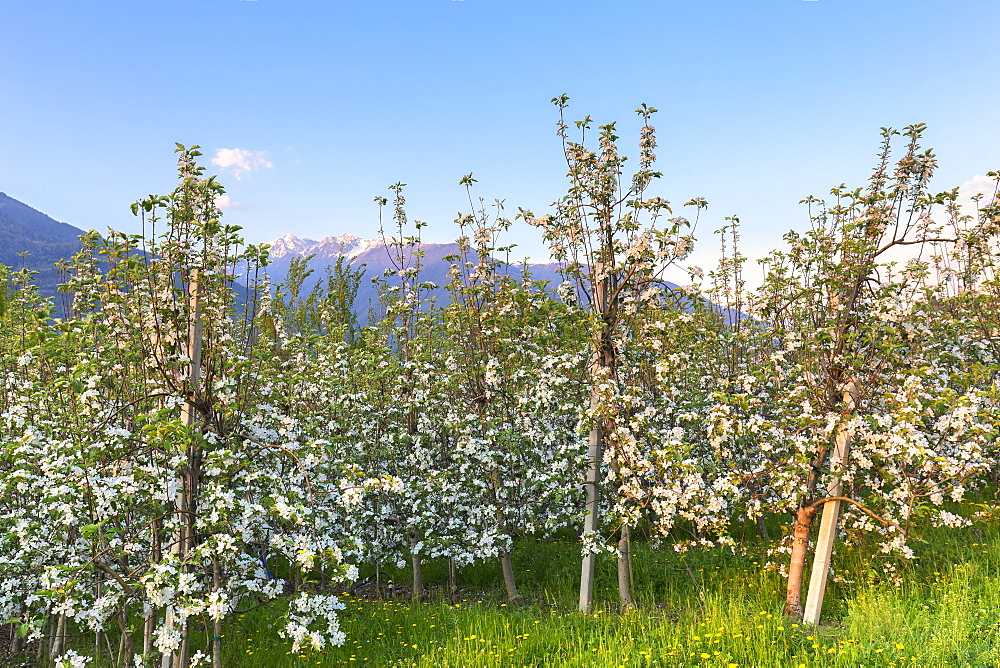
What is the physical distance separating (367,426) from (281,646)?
337 centimetres

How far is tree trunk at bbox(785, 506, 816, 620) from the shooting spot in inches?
285

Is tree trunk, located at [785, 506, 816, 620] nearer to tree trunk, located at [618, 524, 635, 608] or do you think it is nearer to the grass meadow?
the grass meadow

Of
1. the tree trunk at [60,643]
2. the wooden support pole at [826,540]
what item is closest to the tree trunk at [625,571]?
the wooden support pole at [826,540]

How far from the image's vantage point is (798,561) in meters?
7.41

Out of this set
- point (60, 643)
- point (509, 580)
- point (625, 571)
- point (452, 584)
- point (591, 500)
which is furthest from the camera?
point (452, 584)

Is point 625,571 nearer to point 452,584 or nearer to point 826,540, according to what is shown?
point 826,540

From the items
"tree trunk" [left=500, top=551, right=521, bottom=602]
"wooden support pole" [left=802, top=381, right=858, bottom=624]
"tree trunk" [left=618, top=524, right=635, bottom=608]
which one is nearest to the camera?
"wooden support pole" [left=802, top=381, right=858, bottom=624]

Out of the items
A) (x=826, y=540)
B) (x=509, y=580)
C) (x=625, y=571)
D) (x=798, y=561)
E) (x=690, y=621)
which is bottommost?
(x=509, y=580)

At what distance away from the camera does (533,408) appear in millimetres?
8484

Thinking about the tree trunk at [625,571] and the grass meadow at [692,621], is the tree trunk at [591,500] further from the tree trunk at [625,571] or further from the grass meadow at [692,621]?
the tree trunk at [625,571]

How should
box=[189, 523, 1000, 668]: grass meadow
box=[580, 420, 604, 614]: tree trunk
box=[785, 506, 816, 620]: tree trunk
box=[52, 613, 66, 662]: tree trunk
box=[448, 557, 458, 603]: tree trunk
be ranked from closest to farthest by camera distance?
box=[189, 523, 1000, 668]: grass meadow, box=[785, 506, 816, 620]: tree trunk, box=[52, 613, 66, 662]: tree trunk, box=[580, 420, 604, 614]: tree trunk, box=[448, 557, 458, 603]: tree trunk

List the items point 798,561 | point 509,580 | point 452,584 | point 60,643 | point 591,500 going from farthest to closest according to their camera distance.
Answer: point 452,584 < point 509,580 < point 591,500 < point 60,643 < point 798,561

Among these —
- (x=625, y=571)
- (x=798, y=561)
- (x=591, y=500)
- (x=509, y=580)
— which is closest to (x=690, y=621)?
(x=625, y=571)

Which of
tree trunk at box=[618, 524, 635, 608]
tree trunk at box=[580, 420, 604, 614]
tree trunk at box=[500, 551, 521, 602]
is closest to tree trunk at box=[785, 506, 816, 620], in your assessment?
tree trunk at box=[618, 524, 635, 608]
